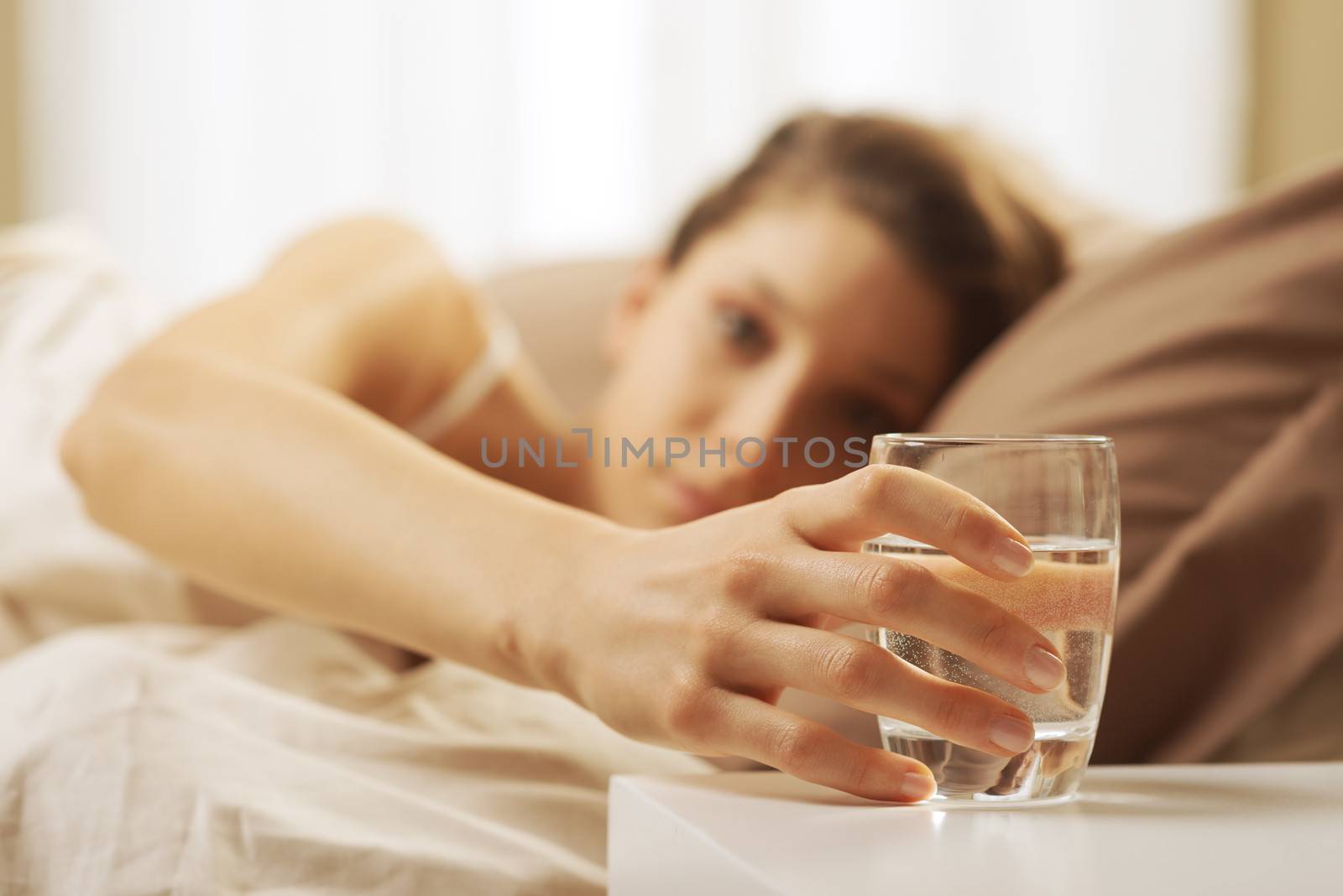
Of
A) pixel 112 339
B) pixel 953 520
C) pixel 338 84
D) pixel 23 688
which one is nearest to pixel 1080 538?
pixel 953 520

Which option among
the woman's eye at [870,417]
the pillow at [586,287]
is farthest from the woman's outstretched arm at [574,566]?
the pillow at [586,287]

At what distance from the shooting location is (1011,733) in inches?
16.1

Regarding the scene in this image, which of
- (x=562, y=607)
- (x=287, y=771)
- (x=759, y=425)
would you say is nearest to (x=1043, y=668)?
(x=562, y=607)

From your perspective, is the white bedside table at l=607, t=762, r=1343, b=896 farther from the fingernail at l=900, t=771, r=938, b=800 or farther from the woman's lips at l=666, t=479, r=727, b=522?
the woman's lips at l=666, t=479, r=727, b=522

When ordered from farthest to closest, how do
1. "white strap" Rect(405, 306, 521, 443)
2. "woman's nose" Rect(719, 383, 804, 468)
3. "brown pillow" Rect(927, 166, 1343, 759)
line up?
"white strap" Rect(405, 306, 521, 443) → "woman's nose" Rect(719, 383, 804, 468) → "brown pillow" Rect(927, 166, 1343, 759)

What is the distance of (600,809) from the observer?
54 cm

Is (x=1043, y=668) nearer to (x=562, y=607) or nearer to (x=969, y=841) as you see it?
(x=969, y=841)

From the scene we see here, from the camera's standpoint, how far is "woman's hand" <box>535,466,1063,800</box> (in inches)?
15.8

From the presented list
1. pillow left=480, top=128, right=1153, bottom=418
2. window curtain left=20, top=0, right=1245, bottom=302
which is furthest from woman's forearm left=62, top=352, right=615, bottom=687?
window curtain left=20, top=0, right=1245, bottom=302

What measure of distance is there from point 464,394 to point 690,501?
1.11 feet

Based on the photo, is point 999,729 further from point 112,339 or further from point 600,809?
point 112,339

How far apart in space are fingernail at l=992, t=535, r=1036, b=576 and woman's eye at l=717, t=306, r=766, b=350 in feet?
1.86

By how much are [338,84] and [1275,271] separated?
1.80 metres

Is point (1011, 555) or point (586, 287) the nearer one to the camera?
point (1011, 555)
